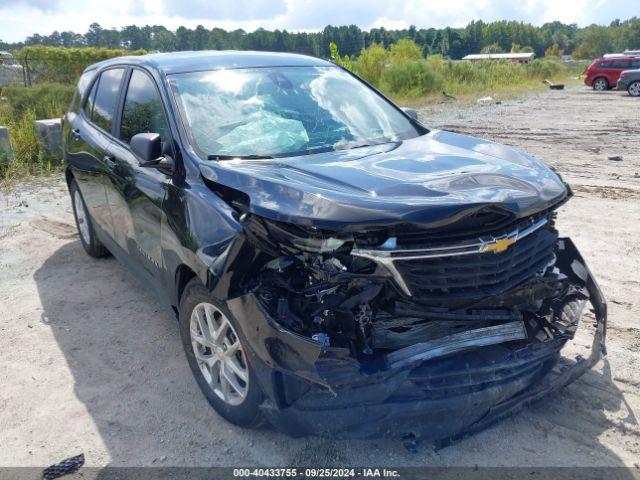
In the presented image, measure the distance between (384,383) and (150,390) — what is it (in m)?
1.65

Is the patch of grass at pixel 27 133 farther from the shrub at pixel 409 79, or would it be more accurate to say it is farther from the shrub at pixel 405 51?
the shrub at pixel 405 51

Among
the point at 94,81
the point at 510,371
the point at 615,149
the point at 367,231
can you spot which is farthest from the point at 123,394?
the point at 615,149

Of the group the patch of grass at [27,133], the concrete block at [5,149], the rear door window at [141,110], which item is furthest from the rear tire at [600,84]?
the rear door window at [141,110]

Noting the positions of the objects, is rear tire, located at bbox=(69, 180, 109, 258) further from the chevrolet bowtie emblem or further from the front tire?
the chevrolet bowtie emblem

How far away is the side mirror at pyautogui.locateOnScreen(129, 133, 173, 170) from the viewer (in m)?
3.34

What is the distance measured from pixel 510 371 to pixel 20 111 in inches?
550

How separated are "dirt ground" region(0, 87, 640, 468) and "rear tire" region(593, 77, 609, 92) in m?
25.0

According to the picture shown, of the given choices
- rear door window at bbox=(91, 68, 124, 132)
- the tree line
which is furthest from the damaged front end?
the tree line

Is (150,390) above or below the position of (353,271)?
below

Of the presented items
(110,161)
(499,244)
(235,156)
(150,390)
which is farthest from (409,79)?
(499,244)

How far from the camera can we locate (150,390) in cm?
349

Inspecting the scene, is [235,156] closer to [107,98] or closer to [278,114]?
[278,114]

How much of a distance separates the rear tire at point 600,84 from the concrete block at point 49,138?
26309 mm

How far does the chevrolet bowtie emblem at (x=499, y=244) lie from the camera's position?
2.58 m
